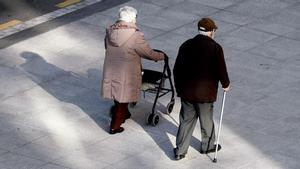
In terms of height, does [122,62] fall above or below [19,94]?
above

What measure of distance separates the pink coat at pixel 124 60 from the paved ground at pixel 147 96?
1.87 feet

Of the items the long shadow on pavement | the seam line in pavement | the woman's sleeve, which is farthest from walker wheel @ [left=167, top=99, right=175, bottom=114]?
the seam line in pavement

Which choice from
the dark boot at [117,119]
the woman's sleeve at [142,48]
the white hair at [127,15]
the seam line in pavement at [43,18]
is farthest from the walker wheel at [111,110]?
the seam line in pavement at [43,18]

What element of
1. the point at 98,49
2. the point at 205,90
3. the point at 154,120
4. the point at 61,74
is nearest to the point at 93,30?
the point at 98,49

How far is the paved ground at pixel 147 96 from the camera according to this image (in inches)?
487

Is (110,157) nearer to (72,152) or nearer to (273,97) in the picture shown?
(72,152)

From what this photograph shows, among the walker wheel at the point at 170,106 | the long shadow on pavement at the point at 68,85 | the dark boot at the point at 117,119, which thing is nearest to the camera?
the dark boot at the point at 117,119

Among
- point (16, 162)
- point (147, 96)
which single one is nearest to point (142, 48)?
point (147, 96)

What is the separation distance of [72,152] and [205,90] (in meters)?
1.88

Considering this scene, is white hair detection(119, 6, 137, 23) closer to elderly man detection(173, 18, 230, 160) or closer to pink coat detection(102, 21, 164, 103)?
pink coat detection(102, 21, 164, 103)

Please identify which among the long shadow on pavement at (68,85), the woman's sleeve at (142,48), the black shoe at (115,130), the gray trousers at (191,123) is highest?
the woman's sleeve at (142,48)

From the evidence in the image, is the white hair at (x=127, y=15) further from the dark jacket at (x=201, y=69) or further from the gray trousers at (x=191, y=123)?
the gray trousers at (x=191, y=123)

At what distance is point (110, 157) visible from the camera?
40.5ft

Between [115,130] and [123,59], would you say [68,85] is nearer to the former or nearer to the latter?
[115,130]
